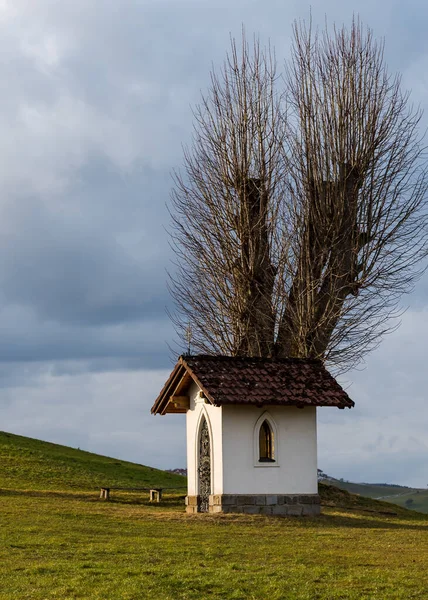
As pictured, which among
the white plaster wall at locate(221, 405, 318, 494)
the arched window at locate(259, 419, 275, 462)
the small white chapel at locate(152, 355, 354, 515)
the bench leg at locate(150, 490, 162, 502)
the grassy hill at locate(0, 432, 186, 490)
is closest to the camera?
the small white chapel at locate(152, 355, 354, 515)

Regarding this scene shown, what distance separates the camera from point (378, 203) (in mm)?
36969

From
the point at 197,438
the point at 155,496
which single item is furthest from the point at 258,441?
the point at 155,496

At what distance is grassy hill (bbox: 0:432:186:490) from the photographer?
39.1 metres

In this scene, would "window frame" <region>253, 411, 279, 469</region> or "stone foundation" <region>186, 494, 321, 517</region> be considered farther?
"window frame" <region>253, 411, 279, 469</region>

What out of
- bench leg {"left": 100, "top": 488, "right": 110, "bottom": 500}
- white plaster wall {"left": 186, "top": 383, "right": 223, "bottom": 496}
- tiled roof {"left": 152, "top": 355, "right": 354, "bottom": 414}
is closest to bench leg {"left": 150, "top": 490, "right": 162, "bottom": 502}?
bench leg {"left": 100, "top": 488, "right": 110, "bottom": 500}

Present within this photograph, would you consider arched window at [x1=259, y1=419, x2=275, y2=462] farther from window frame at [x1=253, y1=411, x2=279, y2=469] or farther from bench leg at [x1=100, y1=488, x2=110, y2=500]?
bench leg at [x1=100, y1=488, x2=110, y2=500]

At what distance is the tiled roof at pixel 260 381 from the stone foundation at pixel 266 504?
296 cm

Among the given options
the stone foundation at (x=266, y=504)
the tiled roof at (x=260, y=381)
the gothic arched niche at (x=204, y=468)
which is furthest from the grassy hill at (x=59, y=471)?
the stone foundation at (x=266, y=504)

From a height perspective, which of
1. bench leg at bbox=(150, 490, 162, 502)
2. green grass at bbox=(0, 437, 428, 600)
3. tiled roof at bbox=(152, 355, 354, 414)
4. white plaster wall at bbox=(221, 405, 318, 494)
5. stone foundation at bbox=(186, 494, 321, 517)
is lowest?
green grass at bbox=(0, 437, 428, 600)

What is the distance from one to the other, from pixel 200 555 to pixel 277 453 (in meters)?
9.72

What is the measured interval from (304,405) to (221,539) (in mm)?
7167

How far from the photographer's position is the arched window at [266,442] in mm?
27484

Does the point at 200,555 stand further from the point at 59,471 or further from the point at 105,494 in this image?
the point at 59,471

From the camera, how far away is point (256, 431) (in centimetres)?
2717
